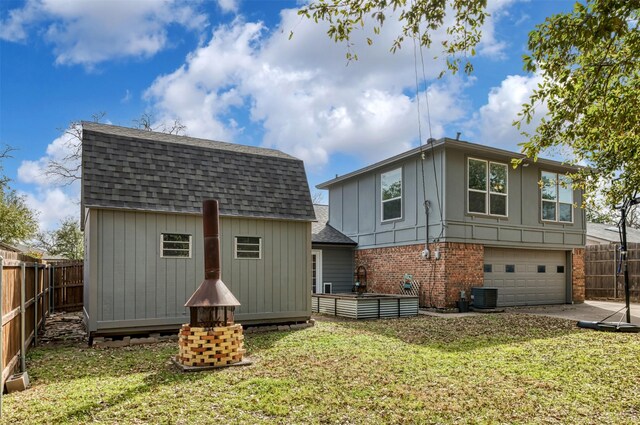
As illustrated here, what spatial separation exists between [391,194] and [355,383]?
10.5 meters

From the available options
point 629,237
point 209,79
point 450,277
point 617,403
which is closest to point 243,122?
point 209,79

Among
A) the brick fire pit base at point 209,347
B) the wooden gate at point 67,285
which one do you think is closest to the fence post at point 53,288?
the wooden gate at point 67,285

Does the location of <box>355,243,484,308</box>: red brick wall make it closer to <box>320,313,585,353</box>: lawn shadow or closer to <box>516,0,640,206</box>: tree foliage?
<box>320,313,585,353</box>: lawn shadow

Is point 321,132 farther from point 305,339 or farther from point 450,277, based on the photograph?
point 305,339

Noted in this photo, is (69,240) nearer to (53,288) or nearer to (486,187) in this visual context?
(53,288)

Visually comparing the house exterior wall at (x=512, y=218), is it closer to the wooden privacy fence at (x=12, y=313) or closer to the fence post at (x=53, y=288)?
the wooden privacy fence at (x=12, y=313)

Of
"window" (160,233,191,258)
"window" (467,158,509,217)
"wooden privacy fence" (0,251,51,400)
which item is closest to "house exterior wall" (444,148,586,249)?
"window" (467,158,509,217)

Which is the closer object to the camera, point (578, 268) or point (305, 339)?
point (305, 339)

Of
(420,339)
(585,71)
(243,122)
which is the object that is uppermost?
(243,122)

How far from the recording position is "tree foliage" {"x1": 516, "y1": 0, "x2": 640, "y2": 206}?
14.9ft

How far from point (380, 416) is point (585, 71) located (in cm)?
473

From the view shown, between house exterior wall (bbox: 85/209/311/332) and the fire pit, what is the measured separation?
7.43 ft

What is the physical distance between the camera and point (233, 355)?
6711 mm

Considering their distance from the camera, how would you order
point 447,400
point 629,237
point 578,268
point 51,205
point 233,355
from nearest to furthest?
point 447,400
point 233,355
point 578,268
point 629,237
point 51,205
